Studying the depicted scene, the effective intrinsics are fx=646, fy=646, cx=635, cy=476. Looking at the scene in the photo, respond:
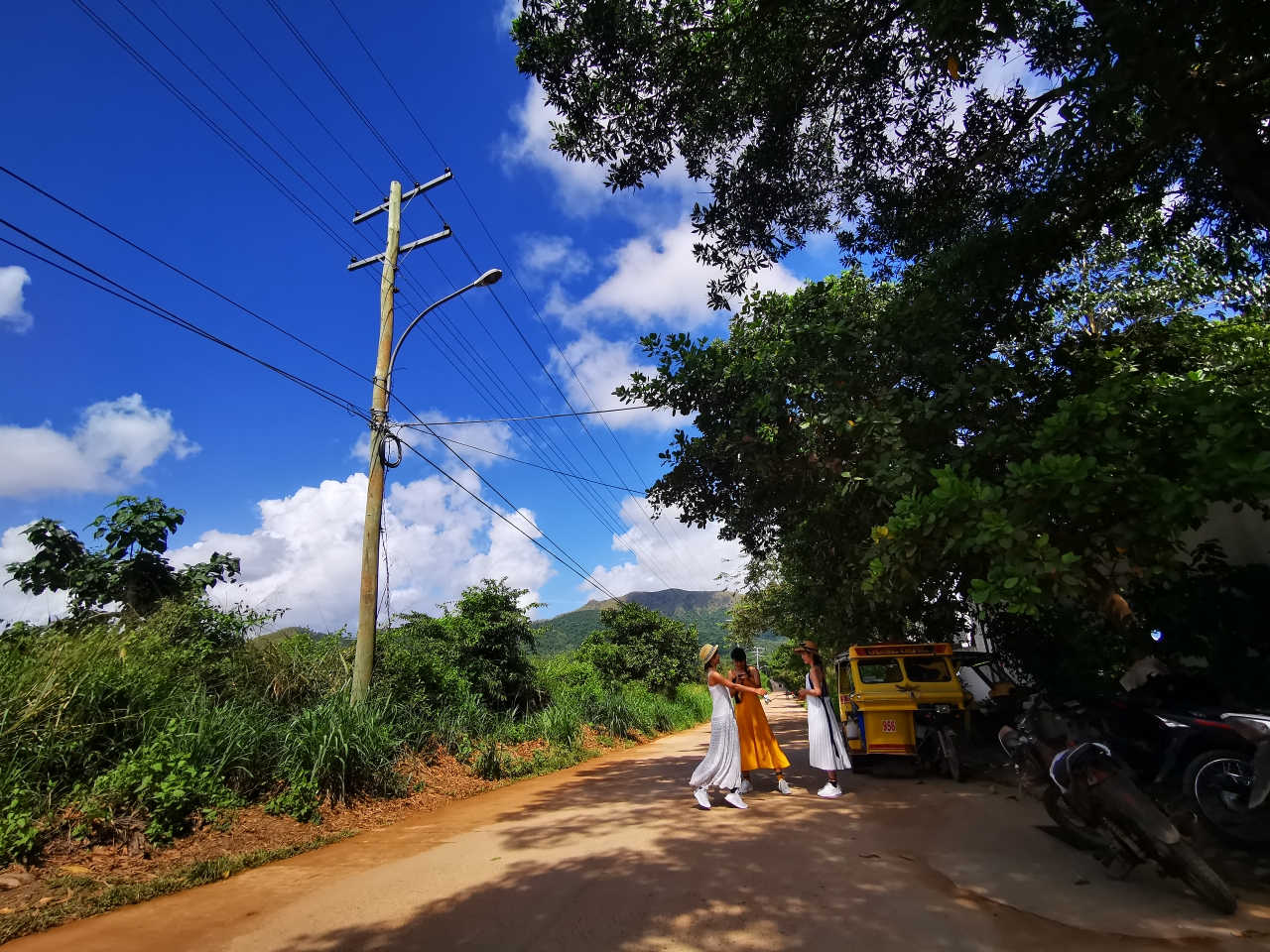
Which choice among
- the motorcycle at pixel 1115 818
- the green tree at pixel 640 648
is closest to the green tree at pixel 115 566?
the motorcycle at pixel 1115 818

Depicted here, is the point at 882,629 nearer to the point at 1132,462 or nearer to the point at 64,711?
the point at 1132,462

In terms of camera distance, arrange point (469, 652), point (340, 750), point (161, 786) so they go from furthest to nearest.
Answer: point (469, 652)
point (340, 750)
point (161, 786)

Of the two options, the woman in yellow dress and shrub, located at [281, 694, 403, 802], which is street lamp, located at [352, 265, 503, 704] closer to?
shrub, located at [281, 694, 403, 802]

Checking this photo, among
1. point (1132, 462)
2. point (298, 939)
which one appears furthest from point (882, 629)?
point (298, 939)

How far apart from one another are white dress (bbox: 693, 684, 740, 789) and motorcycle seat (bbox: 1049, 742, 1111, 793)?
3.39 metres

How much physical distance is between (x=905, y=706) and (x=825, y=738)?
162 cm

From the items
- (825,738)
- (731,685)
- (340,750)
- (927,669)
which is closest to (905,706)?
(927,669)

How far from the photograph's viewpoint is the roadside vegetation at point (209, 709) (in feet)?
18.5

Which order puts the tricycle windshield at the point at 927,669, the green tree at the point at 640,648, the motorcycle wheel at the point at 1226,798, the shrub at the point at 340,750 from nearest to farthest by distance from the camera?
the motorcycle wheel at the point at 1226,798 → the shrub at the point at 340,750 → the tricycle windshield at the point at 927,669 → the green tree at the point at 640,648

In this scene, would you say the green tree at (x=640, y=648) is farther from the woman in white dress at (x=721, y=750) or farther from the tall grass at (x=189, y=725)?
the woman in white dress at (x=721, y=750)

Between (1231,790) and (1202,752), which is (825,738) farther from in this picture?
(1231,790)

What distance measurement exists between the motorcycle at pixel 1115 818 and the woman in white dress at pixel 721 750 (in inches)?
122

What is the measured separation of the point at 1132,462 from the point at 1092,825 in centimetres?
264

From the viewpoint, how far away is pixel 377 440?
9914 mm
